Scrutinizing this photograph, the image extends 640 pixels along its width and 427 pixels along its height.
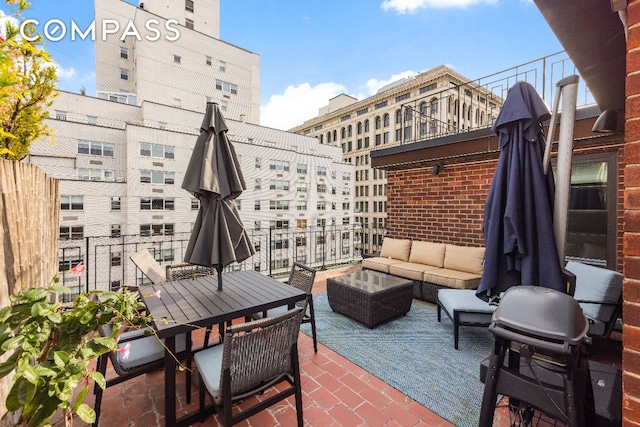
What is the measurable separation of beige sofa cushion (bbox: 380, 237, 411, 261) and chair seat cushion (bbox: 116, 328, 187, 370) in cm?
425

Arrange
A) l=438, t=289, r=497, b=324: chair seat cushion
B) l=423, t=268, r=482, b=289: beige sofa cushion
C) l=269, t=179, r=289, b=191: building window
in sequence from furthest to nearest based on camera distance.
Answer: l=269, t=179, r=289, b=191: building window < l=423, t=268, r=482, b=289: beige sofa cushion < l=438, t=289, r=497, b=324: chair seat cushion

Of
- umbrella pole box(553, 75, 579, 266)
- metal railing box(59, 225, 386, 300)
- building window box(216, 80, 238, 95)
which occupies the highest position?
building window box(216, 80, 238, 95)

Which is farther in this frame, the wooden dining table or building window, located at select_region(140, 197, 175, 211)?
building window, located at select_region(140, 197, 175, 211)

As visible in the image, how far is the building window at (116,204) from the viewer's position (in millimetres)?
23016

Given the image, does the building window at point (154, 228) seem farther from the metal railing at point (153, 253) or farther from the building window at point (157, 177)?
the building window at point (157, 177)

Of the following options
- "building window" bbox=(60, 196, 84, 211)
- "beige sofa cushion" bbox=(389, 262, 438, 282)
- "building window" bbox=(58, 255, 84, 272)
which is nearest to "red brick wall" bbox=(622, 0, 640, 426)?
"building window" bbox=(58, 255, 84, 272)

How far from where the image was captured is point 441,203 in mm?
5609

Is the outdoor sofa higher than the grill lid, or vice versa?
the grill lid

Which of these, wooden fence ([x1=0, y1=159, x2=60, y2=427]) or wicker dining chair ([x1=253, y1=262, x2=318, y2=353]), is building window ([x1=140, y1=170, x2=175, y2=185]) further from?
wooden fence ([x1=0, y1=159, x2=60, y2=427])

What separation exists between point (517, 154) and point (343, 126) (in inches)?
2081

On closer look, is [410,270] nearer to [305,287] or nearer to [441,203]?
[441,203]

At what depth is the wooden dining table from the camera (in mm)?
1895

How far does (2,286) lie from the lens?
1.29 meters

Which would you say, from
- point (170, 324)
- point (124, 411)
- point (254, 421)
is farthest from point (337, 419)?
point (124, 411)
